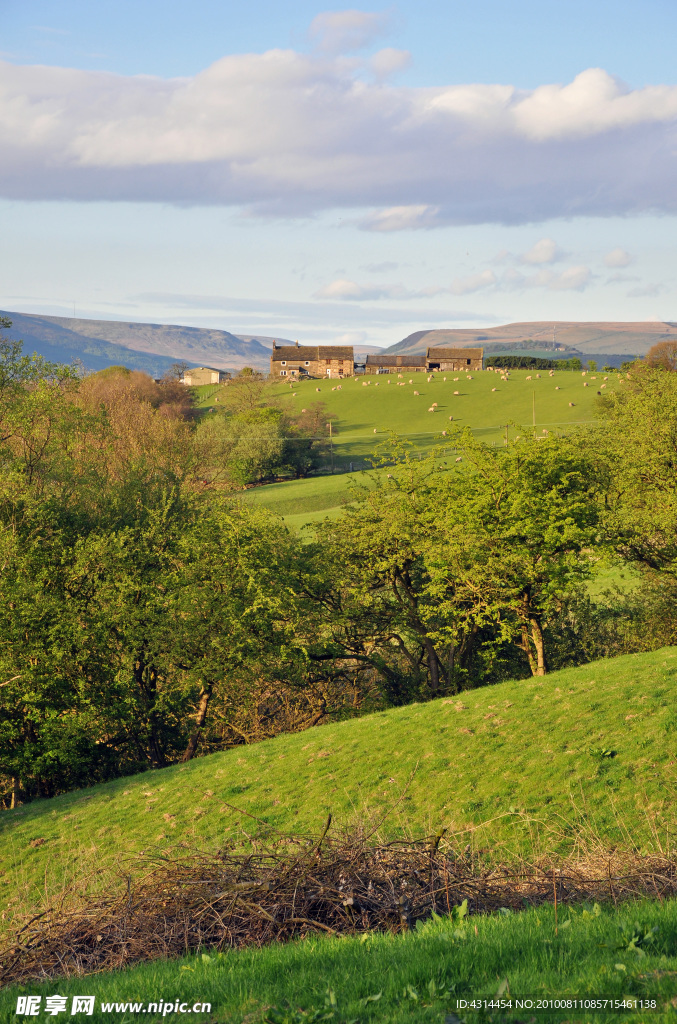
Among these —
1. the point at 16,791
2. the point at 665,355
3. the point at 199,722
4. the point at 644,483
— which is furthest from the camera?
the point at 665,355

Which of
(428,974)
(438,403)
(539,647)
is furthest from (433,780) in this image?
(438,403)

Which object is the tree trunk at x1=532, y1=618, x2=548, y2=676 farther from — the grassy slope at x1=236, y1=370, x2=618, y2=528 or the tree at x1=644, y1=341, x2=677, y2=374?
the tree at x1=644, y1=341, x2=677, y2=374

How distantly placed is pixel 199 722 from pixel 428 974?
3037cm

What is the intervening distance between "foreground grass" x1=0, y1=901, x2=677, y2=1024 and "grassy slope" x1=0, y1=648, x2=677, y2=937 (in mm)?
7584

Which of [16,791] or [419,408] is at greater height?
[419,408]

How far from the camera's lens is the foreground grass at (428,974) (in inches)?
246

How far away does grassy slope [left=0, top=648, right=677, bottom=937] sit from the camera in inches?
696

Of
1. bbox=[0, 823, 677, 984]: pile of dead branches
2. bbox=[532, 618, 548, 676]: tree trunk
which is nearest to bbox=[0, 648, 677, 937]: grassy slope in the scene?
bbox=[0, 823, 677, 984]: pile of dead branches

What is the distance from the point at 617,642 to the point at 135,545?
26.4 meters

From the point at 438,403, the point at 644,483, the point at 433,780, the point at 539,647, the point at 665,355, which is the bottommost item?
the point at 539,647

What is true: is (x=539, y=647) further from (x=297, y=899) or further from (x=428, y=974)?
(x=428, y=974)

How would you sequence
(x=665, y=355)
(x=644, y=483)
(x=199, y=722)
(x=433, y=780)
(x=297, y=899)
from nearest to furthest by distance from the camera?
1. (x=297, y=899)
2. (x=433, y=780)
3. (x=199, y=722)
4. (x=644, y=483)
5. (x=665, y=355)

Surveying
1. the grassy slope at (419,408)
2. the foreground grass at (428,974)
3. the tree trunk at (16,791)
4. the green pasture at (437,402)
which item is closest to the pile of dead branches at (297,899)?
the foreground grass at (428,974)

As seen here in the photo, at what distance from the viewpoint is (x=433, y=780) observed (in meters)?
20.2
